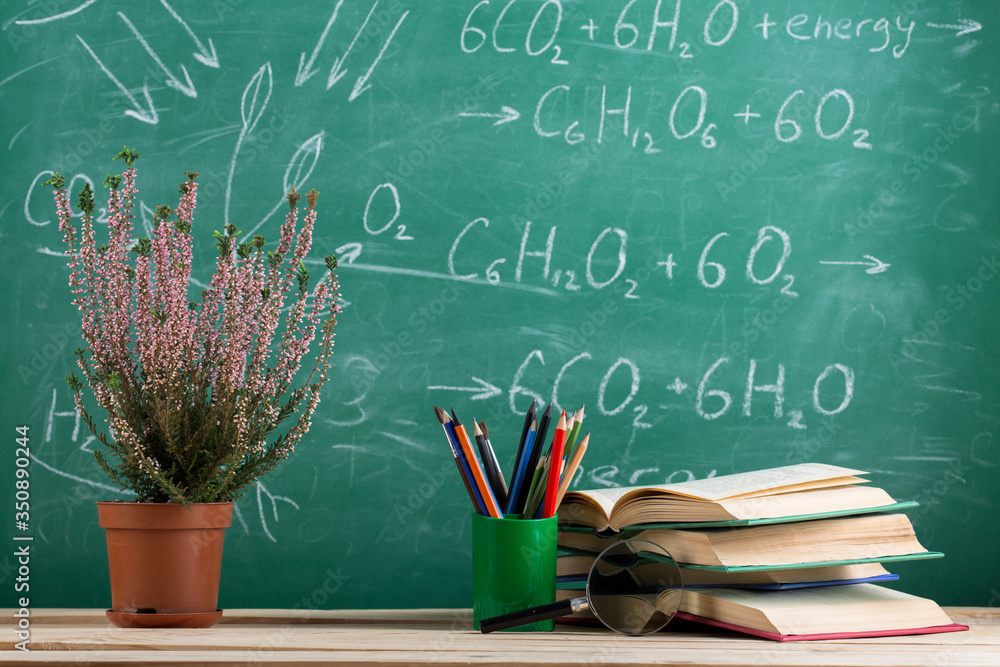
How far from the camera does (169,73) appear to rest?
1329mm

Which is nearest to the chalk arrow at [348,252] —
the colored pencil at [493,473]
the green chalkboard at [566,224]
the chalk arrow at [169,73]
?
the green chalkboard at [566,224]

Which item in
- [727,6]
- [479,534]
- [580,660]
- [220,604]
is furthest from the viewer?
[727,6]

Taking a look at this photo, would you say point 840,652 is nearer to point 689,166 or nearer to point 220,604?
point 689,166

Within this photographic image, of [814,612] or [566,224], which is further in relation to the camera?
[566,224]

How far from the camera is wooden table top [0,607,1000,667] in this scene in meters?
0.71

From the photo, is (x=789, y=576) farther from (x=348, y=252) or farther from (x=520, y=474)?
(x=348, y=252)

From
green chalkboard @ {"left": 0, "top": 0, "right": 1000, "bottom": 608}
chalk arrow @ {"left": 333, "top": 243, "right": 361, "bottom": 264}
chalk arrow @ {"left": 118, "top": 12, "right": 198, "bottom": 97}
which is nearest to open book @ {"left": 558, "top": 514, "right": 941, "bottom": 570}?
green chalkboard @ {"left": 0, "top": 0, "right": 1000, "bottom": 608}

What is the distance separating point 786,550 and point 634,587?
180 millimetres

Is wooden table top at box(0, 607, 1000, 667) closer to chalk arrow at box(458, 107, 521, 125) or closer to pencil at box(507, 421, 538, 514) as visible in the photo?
pencil at box(507, 421, 538, 514)

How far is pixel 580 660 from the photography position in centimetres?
71

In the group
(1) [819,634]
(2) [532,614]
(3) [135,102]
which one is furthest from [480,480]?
(3) [135,102]

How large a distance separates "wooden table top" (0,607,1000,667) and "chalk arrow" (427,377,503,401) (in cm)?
47

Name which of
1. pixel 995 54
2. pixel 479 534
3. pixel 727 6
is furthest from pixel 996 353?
pixel 479 534

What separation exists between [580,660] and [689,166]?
934 millimetres
